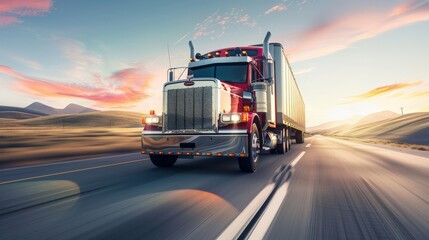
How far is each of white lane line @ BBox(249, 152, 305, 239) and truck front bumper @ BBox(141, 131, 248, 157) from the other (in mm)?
1703

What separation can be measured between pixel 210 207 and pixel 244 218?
68 centimetres

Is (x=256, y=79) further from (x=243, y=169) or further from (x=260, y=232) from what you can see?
(x=260, y=232)

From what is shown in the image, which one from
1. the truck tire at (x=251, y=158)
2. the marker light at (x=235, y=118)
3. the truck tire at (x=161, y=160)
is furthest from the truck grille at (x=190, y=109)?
the truck tire at (x=161, y=160)

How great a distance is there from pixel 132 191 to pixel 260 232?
2755mm

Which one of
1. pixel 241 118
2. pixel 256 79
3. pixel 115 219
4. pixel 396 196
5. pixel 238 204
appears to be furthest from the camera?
pixel 256 79

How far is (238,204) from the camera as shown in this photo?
4250 millimetres

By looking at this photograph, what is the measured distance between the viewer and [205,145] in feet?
23.0

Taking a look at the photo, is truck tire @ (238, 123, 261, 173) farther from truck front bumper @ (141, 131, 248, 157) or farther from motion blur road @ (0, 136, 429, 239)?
motion blur road @ (0, 136, 429, 239)

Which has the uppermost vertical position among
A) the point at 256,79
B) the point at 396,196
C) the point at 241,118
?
the point at 256,79

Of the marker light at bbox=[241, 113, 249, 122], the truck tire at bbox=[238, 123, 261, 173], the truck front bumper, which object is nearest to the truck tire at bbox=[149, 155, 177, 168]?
the truck front bumper

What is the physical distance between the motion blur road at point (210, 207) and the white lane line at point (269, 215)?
0.04ft

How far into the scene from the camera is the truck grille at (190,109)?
7203 mm

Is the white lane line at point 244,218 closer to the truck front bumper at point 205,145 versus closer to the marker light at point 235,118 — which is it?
the truck front bumper at point 205,145

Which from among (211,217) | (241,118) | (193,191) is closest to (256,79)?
(241,118)
